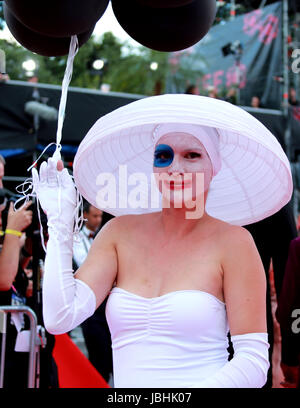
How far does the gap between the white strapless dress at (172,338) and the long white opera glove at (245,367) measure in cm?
7

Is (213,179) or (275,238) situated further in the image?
(275,238)

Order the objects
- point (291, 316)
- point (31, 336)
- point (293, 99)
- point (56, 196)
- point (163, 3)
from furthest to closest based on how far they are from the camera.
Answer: point (293, 99)
point (31, 336)
point (291, 316)
point (163, 3)
point (56, 196)

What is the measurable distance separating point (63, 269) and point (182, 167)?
496mm

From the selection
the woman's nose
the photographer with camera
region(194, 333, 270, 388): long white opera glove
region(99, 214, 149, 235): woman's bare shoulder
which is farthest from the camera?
the photographer with camera

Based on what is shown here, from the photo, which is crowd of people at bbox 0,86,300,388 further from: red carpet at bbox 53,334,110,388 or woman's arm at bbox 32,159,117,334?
woman's arm at bbox 32,159,117,334

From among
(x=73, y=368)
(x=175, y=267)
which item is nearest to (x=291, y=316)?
(x=73, y=368)

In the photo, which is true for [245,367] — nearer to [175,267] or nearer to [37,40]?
[175,267]

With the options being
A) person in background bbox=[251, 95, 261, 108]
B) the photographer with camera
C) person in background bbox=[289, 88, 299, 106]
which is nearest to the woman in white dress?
the photographer with camera

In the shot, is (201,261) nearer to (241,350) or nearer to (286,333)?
(241,350)

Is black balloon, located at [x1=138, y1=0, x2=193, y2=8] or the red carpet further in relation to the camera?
the red carpet

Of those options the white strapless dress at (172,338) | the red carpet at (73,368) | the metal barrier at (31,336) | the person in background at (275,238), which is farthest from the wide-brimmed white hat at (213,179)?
the red carpet at (73,368)

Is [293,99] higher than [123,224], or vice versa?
[293,99]

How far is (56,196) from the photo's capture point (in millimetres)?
1711

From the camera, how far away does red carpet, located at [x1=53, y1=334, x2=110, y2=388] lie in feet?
11.8
